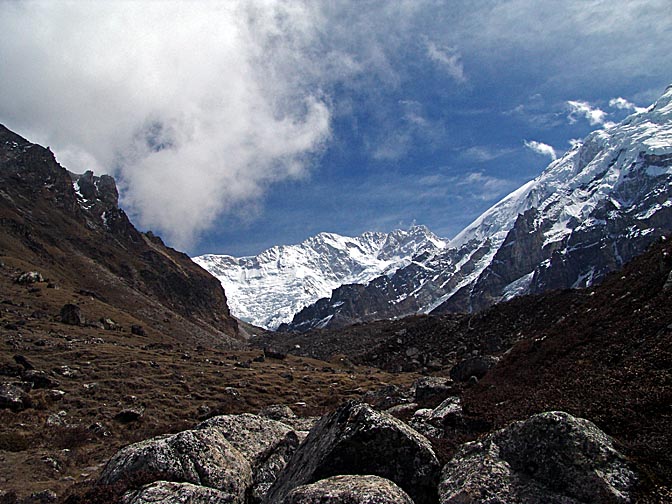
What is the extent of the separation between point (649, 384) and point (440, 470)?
7884mm

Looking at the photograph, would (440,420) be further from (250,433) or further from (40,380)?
(40,380)

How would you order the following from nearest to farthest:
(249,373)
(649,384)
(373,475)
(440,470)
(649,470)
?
(649,470)
(373,475)
(440,470)
(649,384)
(249,373)

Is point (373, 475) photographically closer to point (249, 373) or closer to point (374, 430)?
point (374, 430)

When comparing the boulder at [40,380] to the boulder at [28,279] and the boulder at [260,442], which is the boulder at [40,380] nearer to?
the boulder at [260,442]

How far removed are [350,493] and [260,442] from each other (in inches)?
291

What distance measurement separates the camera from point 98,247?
191m

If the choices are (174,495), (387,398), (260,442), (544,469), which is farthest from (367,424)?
(387,398)

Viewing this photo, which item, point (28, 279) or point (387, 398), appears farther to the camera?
point (28, 279)

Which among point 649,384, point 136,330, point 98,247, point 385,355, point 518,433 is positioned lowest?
point 518,433

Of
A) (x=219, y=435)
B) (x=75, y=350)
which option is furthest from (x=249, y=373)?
(x=219, y=435)

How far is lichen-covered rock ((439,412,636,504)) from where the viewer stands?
25.2 ft

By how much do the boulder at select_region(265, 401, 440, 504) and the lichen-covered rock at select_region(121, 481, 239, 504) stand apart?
4.44 ft

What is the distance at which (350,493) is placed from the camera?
763 cm

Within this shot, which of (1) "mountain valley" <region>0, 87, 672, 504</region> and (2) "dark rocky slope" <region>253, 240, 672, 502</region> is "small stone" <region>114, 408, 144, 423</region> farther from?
(2) "dark rocky slope" <region>253, 240, 672, 502</region>
